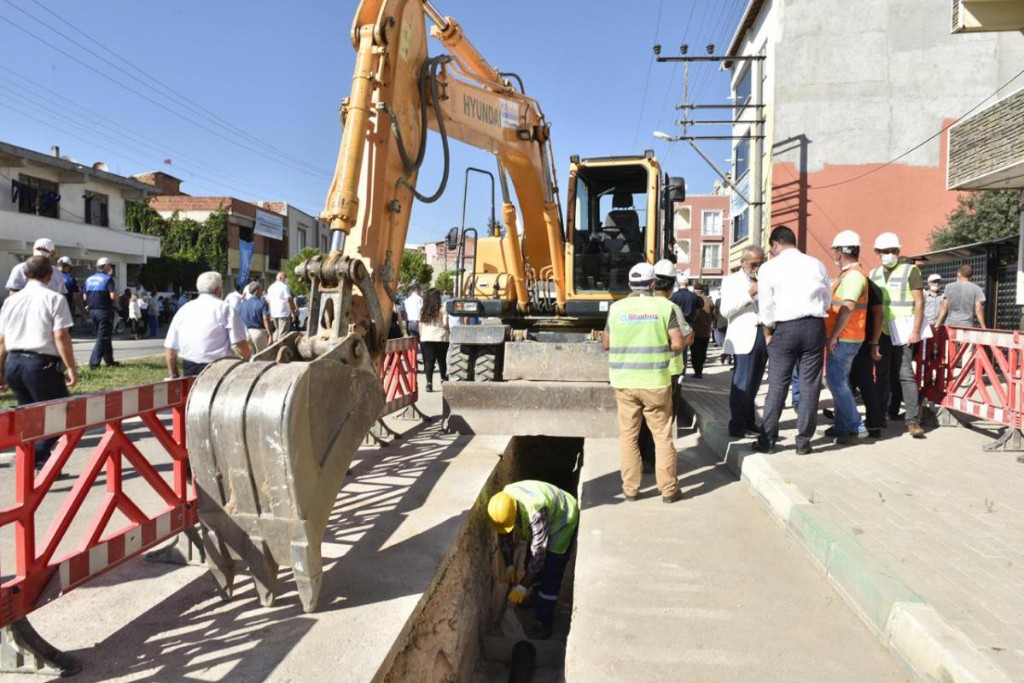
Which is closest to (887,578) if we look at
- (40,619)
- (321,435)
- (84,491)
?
(321,435)

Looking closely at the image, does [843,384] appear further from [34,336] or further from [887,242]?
[34,336]

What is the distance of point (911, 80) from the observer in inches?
924

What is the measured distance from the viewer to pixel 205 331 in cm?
564

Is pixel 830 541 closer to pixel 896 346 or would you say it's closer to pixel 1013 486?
pixel 1013 486

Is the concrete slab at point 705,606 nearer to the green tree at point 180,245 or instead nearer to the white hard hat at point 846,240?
the white hard hat at point 846,240

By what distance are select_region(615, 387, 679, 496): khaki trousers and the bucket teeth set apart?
2501mm

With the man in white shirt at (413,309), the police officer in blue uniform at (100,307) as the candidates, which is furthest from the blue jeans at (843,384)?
the police officer in blue uniform at (100,307)

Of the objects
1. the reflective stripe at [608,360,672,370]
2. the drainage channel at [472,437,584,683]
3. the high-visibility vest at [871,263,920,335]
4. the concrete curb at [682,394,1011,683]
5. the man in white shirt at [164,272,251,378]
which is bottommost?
the drainage channel at [472,437,584,683]

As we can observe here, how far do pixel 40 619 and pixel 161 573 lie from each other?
26.2 inches

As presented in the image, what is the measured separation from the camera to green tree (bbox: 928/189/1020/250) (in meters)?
20.4

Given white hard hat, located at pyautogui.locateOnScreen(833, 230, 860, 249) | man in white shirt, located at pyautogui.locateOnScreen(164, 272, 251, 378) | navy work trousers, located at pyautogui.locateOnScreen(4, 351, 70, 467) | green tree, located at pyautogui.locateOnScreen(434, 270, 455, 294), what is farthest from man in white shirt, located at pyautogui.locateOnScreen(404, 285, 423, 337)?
white hard hat, located at pyautogui.locateOnScreen(833, 230, 860, 249)

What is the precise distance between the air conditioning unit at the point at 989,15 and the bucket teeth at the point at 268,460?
1265cm

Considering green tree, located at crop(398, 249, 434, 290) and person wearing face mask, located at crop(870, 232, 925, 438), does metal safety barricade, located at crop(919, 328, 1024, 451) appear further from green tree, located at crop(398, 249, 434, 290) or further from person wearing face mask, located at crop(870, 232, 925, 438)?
green tree, located at crop(398, 249, 434, 290)

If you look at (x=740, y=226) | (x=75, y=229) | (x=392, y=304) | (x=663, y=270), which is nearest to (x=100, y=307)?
(x=392, y=304)
